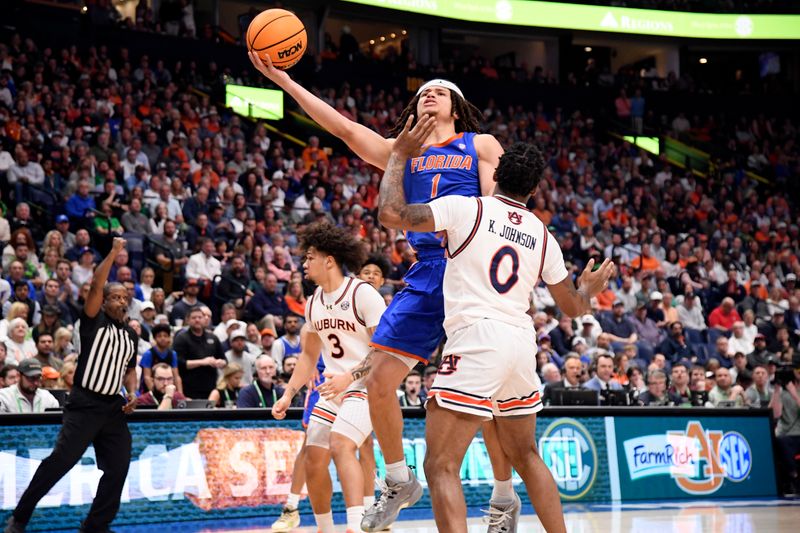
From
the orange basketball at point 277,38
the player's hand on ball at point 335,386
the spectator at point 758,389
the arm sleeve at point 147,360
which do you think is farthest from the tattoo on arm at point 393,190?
the spectator at point 758,389

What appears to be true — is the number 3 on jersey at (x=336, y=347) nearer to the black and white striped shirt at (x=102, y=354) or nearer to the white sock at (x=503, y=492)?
the black and white striped shirt at (x=102, y=354)

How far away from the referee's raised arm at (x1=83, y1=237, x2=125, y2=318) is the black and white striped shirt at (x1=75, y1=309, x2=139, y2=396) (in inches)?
5.4

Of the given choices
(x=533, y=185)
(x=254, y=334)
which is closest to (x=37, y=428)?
(x=254, y=334)

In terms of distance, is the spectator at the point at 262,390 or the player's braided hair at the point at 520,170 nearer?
the player's braided hair at the point at 520,170

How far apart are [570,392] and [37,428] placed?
6.02 meters

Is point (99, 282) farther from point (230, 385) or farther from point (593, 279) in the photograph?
point (230, 385)

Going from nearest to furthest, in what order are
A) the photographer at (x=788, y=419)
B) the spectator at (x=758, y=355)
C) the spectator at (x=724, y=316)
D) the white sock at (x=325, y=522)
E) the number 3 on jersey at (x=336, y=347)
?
the white sock at (x=325, y=522) → the number 3 on jersey at (x=336, y=347) → the photographer at (x=788, y=419) → the spectator at (x=758, y=355) → the spectator at (x=724, y=316)

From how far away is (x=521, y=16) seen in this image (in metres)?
29.0

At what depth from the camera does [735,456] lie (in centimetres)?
1327

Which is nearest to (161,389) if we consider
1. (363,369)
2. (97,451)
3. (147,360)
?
(147,360)

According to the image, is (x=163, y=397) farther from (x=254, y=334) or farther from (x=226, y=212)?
(x=226, y=212)

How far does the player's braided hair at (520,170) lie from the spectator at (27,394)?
236 inches

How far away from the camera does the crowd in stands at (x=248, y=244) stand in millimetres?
12680

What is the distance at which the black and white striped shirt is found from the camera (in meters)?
8.13
